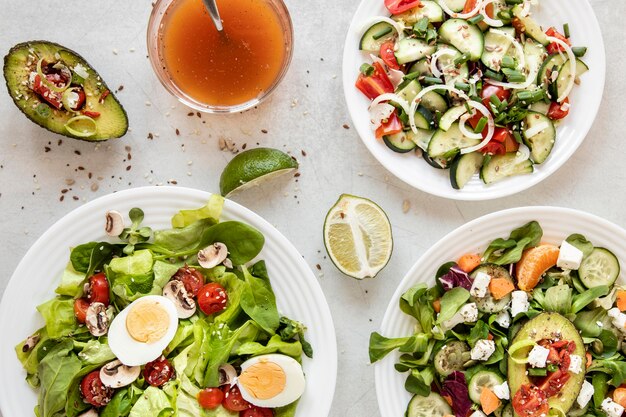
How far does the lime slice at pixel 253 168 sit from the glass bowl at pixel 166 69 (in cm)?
17

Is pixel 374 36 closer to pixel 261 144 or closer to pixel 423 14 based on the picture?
pixel 423 14

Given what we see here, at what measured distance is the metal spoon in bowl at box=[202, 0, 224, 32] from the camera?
231 centimetres

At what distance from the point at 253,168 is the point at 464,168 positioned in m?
0.75

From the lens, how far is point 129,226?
8.20ft

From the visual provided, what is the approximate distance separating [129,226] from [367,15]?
1.13 meters

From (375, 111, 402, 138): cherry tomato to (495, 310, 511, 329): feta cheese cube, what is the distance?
76 centimetres

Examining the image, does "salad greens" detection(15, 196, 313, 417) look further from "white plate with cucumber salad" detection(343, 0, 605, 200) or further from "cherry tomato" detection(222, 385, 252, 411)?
"white plate with cucumber salad" detection(343, 0, 605, 200)

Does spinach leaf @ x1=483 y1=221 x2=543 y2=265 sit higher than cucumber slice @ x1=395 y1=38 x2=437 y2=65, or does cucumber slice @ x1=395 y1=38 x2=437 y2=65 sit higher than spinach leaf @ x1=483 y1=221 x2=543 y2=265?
cucumber slice @ x1=395 y1=38 x2=437 y2=65

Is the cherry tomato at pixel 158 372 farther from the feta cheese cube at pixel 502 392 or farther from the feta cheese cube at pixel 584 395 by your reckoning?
the feta cheese cube at pixel 584 395

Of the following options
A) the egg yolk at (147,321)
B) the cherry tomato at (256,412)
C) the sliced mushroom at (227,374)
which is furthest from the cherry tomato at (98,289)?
the cherry tomato at (256,412)

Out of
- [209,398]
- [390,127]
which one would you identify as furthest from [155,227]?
[390,127]

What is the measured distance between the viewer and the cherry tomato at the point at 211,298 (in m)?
2.45

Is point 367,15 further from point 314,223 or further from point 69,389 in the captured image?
point 69,389

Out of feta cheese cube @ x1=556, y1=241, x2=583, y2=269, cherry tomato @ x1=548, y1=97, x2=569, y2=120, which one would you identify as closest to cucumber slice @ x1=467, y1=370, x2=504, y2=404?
feta cheese cube @ x1=556, y1=241, x2=583, y2=269
